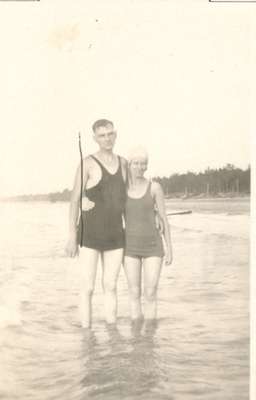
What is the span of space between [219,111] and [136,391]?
0.66m

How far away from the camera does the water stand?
4.39 ft

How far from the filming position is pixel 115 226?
4.51ft

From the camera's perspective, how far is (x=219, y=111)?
1.43 meters

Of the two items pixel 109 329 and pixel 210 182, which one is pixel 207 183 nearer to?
pixel 210 182

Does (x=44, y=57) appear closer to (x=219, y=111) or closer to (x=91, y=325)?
(x=219, y=111)

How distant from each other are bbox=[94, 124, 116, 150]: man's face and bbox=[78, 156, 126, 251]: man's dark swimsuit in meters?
0.04

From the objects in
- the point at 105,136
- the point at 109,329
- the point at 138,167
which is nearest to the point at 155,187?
the point at 138,167

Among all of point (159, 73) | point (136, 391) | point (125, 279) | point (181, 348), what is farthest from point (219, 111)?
point (136, 391)

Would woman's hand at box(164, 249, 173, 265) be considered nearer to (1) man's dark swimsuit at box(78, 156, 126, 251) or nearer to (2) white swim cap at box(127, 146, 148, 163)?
(1) man's dark swimsuit at box(78, 156, 126, 251)

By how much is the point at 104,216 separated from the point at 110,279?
0.47 feet

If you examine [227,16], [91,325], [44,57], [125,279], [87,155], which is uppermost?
[227,16]

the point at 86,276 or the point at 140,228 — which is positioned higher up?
the point at 140,228

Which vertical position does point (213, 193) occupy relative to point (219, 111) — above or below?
below

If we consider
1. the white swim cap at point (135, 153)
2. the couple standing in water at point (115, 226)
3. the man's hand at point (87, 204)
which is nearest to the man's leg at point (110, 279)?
the couple standing in water at point (115, 226)
